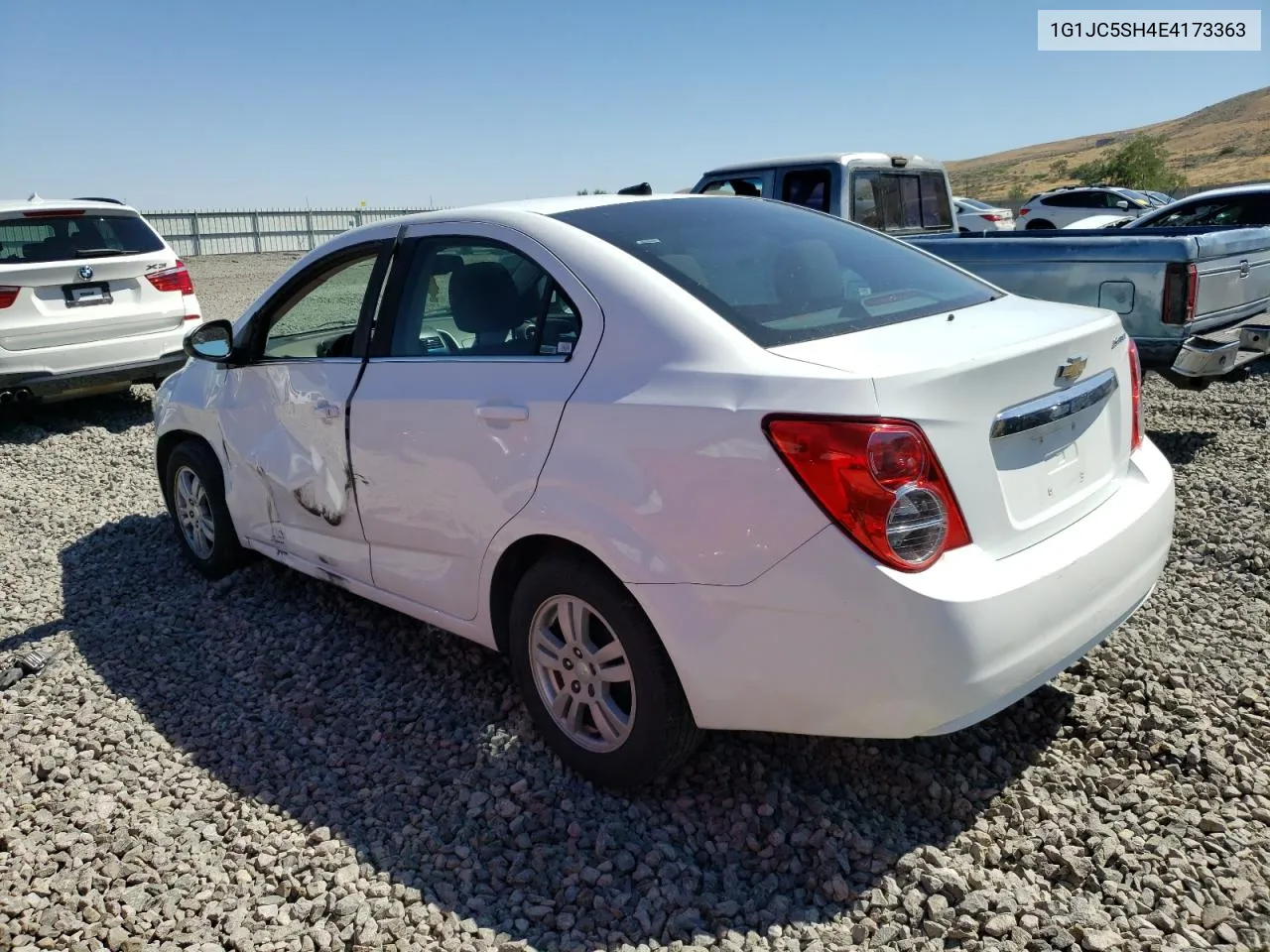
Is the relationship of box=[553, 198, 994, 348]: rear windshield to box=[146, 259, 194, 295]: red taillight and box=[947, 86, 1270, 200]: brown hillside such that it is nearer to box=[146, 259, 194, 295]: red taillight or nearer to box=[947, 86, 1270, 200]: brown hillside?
box=[146, 259, 194, 295]: red taillight

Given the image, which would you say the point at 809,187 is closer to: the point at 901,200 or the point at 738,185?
the point at 738,185

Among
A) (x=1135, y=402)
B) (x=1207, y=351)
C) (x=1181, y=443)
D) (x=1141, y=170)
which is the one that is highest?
(x=1141, y=170)

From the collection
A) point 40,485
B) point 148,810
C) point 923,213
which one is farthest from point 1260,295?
point 40,485

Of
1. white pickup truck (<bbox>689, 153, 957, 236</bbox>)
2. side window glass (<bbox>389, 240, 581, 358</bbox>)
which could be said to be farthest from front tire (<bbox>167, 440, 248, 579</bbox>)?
white pickup truck (<bbox>689, 153, 957, 236</bbox>)

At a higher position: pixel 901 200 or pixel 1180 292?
pixel 901 200

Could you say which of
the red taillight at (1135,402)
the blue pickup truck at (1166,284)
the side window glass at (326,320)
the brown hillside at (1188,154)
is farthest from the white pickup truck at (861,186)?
the brown hillside at (1188,154)

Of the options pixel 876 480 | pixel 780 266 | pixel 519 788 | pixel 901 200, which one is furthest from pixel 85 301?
pixel 876 480

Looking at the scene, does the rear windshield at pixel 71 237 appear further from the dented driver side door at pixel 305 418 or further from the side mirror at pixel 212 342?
the dented driver side door at pixel 305 418

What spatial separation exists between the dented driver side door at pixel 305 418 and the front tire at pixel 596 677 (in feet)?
3.32

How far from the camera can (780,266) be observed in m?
3.13

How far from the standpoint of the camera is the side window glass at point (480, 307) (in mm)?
3049

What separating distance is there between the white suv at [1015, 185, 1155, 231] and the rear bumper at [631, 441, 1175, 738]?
24.0m

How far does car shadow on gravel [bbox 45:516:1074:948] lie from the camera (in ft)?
8.55

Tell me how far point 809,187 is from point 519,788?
692 centimetres
